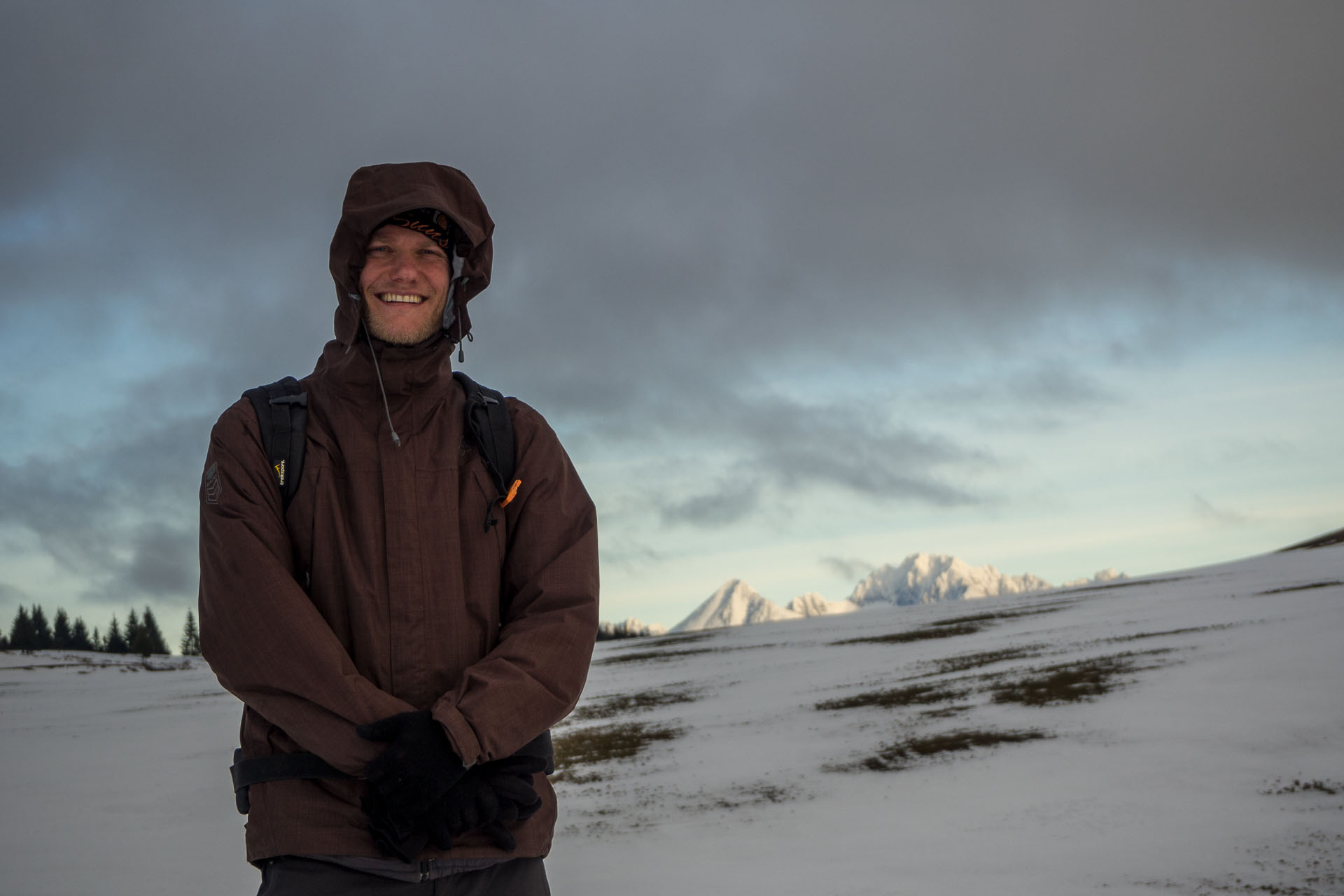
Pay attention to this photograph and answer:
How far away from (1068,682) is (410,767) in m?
10.6

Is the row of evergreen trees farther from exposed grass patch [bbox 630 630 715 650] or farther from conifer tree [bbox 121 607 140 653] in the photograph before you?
exposed grass patch [bbox 630 630 715 650]

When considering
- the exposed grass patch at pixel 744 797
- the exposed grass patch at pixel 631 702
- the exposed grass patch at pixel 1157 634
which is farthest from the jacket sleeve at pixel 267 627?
the exposed grass patch at pixel 1157 634

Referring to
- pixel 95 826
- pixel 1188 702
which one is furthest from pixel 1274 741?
pixel 95 826

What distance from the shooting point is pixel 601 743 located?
11.0 meters

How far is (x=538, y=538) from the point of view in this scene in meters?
2.28

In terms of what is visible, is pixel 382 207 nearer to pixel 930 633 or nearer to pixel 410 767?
pixel 410 767

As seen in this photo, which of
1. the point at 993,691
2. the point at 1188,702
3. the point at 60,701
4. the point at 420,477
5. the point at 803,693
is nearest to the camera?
the point at 420,477

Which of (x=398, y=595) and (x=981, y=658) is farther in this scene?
(x=981, y=658)

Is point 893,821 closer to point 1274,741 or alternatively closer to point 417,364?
point 1274,741

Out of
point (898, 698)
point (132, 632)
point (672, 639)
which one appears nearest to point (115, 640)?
point (132, 632)

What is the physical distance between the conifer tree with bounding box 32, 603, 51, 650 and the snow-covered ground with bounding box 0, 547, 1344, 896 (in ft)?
165

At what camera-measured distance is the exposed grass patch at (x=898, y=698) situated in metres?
11.2

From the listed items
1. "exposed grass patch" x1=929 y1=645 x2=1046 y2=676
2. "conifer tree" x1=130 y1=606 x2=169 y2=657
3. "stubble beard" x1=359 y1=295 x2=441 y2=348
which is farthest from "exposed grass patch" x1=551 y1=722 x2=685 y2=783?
"conifer tree" x1=130 y1=606 x2=169 y2=657

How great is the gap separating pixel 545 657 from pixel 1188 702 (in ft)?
29.8
